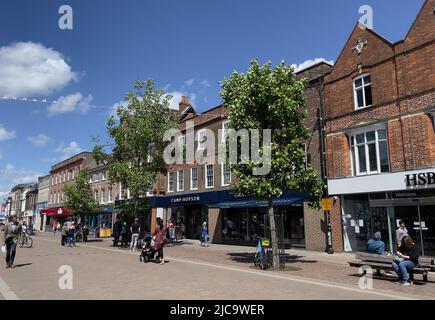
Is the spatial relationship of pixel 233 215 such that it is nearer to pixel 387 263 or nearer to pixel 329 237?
pixel 329 237

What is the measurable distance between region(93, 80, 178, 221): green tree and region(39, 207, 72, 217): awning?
3288 centimetres

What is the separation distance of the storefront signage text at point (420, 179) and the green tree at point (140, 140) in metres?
14.7

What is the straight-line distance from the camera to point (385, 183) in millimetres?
17703

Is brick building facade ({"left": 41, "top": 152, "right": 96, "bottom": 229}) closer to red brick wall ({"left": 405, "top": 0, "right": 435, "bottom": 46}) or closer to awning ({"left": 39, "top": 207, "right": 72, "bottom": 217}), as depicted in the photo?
awning ({"left": 39, "top": 207, "right": 72, "bottom": 217})

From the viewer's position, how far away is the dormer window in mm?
19328

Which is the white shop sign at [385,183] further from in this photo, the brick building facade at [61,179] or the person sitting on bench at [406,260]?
the brick building facade at [61,179]

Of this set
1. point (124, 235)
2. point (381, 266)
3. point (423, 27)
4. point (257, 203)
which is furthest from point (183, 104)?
point (381, 266)

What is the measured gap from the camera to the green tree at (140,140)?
24.5 m

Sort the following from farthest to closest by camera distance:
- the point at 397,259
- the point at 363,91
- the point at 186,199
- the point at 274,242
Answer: the point at 186,199, the point at 363,91, the point at 274,242, the point at 397,259

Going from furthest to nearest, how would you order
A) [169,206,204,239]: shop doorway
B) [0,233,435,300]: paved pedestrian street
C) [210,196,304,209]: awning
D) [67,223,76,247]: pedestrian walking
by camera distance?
[169,206,204,239]: shop doorway → [67,223,76,247]: pedestrian walking → [210,196,304,209]: awning → [0,233,435,300]: paved pedestrian street

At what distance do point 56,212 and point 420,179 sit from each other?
5412 cm

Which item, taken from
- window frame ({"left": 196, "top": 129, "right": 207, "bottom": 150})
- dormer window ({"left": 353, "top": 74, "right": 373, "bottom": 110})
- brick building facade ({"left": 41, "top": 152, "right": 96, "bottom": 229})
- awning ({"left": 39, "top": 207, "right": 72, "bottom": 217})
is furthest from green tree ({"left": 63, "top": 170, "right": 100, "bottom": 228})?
awning ({"left": 39, "top": 207, "right": 72, "bottom": 217})

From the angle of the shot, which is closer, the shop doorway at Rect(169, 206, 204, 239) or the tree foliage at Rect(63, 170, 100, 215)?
the shop doorway at Rect(169, 206, 204, 239)
